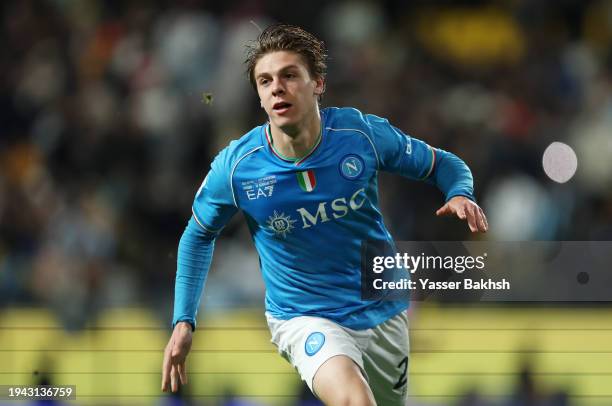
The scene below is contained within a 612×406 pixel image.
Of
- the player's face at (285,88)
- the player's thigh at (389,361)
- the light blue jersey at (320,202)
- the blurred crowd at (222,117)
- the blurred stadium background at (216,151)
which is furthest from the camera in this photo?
the blurred crowd at (222,117)

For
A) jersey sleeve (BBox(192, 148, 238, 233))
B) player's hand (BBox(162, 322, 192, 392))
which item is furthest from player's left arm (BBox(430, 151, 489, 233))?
player's hand (BBox(162, 322, 192, 392))

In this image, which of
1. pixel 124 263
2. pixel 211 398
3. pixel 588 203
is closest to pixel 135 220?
pixel 124 263

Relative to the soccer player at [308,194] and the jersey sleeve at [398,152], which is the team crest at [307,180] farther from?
the jersey sleeve at [398,152]

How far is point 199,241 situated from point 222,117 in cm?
→ 290

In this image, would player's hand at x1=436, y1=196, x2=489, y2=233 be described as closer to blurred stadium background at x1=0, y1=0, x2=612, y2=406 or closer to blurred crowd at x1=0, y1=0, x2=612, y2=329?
blurred stadium background at x1=0, y1=0, x2=612, y2=406

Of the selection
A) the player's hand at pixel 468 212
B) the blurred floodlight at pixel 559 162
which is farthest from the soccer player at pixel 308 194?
the blurred floodlight at pixel 559 162

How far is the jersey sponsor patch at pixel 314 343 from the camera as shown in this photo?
3.83 metres

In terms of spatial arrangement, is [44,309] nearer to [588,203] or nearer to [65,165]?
[65,165]

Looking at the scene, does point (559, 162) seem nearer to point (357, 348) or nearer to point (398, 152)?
point (398, 152)

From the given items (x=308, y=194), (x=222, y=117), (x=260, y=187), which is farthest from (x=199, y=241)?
(x=222, y=117)

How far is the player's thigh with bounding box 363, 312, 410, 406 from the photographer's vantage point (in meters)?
4.14

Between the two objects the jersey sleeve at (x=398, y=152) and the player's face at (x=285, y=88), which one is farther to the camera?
the jersey sleeve at (x=398, y=152)

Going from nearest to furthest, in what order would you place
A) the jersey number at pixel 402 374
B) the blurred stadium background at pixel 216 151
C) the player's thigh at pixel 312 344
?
the player's thigh at pixel 312 344, the jersey number at pixel 402 374, the blurred stadium background at pixel 216 151

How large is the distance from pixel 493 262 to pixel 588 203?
3.74 ft
